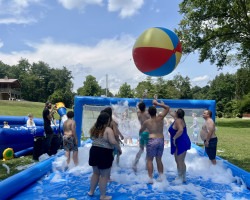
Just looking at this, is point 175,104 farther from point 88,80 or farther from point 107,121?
point 88,80

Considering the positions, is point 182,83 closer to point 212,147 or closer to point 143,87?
point 143,87

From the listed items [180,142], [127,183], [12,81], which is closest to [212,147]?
[180,142]

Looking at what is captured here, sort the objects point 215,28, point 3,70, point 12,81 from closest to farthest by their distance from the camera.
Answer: point 215,28
point 12,81
point 3,70

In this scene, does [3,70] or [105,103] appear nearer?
[105,103]

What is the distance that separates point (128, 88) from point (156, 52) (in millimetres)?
45130

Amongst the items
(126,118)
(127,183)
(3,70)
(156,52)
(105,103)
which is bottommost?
(127,183)

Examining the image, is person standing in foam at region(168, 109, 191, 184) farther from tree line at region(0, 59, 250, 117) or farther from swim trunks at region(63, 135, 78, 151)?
tree line at region(0, 59, 250, 117)

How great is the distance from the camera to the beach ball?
5621 mm

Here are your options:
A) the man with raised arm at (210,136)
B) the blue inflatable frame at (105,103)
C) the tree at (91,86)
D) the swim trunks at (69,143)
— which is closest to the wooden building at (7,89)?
the tree at (91,86)

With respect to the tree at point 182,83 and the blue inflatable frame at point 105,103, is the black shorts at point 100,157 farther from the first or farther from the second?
the tree at point 182,83

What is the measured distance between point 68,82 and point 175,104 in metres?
66.0

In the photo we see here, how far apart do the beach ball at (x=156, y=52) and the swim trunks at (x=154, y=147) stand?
4.24 ft

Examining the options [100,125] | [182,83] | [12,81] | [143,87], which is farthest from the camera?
[182,83]

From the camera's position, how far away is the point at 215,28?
22359 mm
